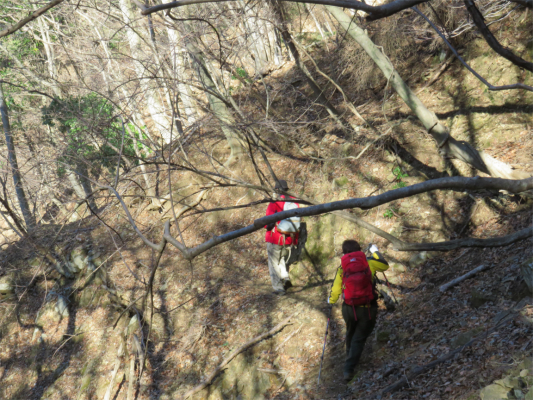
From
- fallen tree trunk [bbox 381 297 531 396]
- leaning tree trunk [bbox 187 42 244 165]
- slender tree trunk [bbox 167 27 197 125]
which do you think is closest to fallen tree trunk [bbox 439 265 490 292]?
fallen tree trunk [bbox 381 297 531 396]

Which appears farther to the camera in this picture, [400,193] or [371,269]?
[371,269]

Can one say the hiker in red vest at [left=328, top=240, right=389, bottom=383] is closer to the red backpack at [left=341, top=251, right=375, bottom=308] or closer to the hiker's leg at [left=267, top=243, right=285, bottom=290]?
the red backpack at [left=341, top=251, right=375, bottom=308]

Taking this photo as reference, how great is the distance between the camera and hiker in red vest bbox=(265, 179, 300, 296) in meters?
7.34

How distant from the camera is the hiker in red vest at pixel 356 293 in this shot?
17.0ft

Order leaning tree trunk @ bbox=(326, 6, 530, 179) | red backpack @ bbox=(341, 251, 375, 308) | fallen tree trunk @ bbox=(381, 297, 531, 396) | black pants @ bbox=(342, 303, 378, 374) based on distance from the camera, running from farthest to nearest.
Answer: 1. leaning tree trunk @ bbox=(326, 6, 530, 179)
2. black pants @ bbox=(342, 303, 378, 374)
3. red backpack @ bbox=(341, 251, 375, 308)
4. fallen tree trunk @ bbox=(381, 297, 531, 396)

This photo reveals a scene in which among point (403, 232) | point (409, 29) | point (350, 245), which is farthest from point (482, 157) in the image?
point (409, 29)

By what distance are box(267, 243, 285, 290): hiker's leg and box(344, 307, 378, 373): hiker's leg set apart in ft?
9.27

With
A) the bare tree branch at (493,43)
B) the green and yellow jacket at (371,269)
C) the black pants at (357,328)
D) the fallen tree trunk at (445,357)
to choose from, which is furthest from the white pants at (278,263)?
the bare tree branch at (493,43)

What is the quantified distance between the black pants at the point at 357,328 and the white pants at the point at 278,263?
2.69 metres

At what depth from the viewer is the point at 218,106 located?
11.5 metres

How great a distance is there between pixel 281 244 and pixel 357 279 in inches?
106

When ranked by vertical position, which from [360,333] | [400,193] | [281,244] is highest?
[400,193]

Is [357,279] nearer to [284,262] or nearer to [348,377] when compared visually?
[348,377]

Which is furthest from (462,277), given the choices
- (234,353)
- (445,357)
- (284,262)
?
(234,353)
